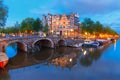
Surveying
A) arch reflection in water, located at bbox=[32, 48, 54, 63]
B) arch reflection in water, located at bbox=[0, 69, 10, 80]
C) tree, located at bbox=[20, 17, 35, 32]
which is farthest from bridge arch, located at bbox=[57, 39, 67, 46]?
arch reflection in water, located at bbox=[0, 69, 10, 80]

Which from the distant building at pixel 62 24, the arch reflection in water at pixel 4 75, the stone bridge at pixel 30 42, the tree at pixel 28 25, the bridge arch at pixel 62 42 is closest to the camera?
the arch reflection in water at pixel 4 75

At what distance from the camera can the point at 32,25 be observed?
9431 cm

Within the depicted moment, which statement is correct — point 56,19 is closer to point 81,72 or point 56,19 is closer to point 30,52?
point 30,52

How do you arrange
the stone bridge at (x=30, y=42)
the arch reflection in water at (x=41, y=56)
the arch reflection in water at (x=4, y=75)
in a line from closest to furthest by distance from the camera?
the arch reflection in water at (x=4, y=75) → the arch reflection in water at (x=41, y=56) → the stone bridge at (x=30, y=42)

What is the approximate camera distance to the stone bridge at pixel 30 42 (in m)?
52.0

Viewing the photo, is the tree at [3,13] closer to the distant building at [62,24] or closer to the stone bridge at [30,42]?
the stone bridge at [30,42]

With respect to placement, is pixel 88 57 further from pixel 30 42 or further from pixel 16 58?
pixel 16 58

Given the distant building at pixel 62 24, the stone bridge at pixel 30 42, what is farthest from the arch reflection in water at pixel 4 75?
the distant building at pixel 62 24

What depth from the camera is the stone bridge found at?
5196cm

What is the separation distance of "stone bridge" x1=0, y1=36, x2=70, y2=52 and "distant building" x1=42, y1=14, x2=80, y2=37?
128 feet

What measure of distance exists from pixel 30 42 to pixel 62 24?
59937 mm

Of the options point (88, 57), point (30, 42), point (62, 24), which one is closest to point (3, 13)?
point (30, 42)

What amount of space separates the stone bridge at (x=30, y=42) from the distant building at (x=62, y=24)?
39.0m

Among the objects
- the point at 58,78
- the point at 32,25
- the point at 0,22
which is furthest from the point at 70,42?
the point at 58,78
